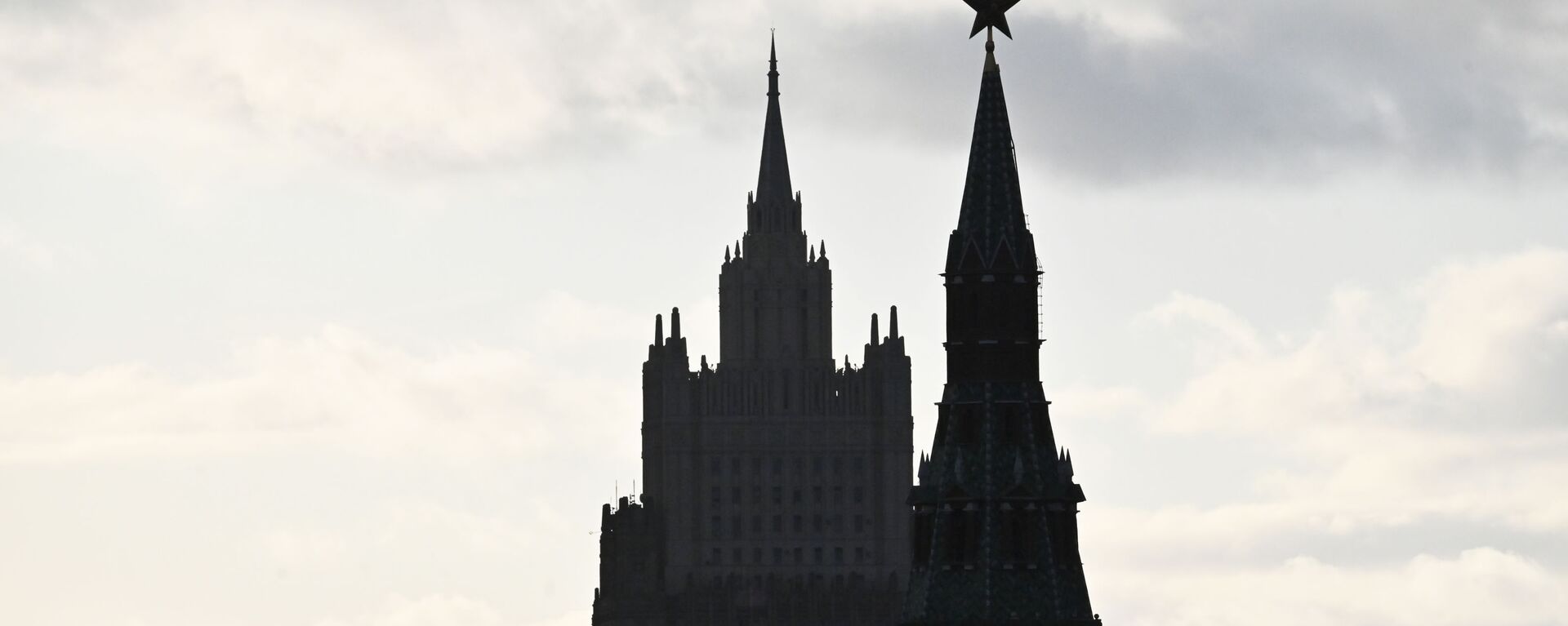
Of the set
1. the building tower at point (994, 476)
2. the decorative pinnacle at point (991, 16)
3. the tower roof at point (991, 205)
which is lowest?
the building tower at point (994, 476)

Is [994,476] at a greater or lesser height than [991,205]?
lesser

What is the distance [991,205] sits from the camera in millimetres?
171375

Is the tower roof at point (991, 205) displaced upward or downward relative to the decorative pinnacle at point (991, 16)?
downward

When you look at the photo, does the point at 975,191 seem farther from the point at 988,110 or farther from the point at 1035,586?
the point at 1035,586

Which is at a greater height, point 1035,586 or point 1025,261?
point 1025,261

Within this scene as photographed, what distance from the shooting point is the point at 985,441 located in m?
169

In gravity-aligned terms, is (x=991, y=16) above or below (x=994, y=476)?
above

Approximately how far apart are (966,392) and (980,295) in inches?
136

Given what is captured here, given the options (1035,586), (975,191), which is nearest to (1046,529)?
(1035,586)

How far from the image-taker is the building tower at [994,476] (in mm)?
168250

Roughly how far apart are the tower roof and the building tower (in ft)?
0.21

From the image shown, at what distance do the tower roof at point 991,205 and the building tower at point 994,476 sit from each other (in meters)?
0.06

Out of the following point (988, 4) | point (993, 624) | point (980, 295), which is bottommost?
point (993, 624)

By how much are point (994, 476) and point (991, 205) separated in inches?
385
